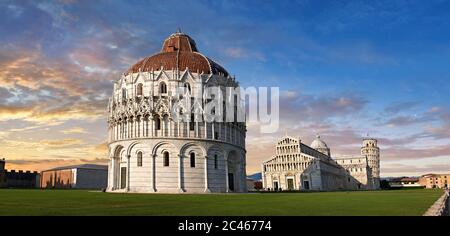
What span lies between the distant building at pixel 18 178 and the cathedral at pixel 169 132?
3054 inches

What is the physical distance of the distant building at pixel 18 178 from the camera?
402ft

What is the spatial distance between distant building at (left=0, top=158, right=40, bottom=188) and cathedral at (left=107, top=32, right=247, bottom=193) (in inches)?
3054

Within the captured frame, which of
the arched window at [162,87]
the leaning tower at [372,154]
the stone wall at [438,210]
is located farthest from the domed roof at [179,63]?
the leaning tower at [372,154]

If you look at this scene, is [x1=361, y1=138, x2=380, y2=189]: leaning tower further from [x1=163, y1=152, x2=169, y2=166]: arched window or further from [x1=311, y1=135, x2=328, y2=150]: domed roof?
[x1=163, y1=152, x2=169, y2=166]: arched window

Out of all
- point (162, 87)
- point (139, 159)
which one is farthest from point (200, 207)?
point (162, 87)

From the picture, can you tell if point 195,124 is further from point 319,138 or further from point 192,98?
point 319,138

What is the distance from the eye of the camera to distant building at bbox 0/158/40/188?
4825 inches

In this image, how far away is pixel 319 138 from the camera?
178625mm

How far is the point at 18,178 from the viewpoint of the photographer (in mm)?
131875

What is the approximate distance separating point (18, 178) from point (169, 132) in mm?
98017

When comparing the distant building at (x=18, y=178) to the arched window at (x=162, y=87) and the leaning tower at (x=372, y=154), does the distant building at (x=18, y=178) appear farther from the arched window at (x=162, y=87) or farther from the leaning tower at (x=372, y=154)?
the leaning tower at (x=372, y=154)
